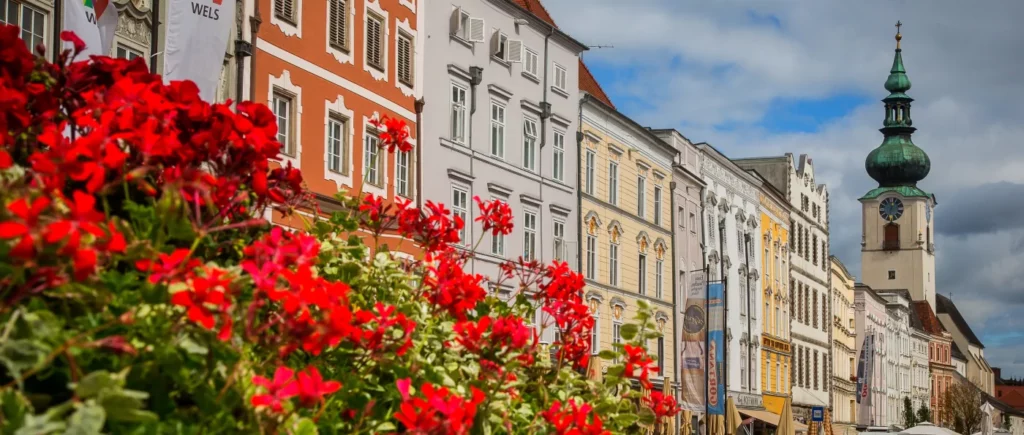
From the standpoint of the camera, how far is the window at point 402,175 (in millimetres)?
25766

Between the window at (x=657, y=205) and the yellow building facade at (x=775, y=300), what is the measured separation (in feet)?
47.1

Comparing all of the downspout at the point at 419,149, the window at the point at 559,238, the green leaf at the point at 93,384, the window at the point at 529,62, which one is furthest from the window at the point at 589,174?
the green leaf at the point at 93,384

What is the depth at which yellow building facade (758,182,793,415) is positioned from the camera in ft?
182

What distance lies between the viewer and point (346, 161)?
23656mm

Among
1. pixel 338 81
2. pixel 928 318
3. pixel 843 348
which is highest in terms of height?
pixel 928 318

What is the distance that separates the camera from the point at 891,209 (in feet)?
451

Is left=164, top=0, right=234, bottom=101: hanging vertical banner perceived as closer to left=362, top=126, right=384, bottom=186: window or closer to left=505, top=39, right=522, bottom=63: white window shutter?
left=362, top=126, right=384, bottom=186: window

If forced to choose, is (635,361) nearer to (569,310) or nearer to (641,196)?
(569,310)

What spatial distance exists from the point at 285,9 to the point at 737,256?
3226 centimetres

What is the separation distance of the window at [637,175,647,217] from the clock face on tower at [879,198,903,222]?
102 meters

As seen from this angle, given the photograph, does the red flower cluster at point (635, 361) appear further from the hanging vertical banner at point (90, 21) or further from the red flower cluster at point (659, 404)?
the hanging vertical banner at point (90, 21)

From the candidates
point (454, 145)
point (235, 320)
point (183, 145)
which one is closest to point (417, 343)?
point (183, 145)

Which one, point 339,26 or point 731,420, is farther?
point 731,420

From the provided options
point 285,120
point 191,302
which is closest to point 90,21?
point 285,120
